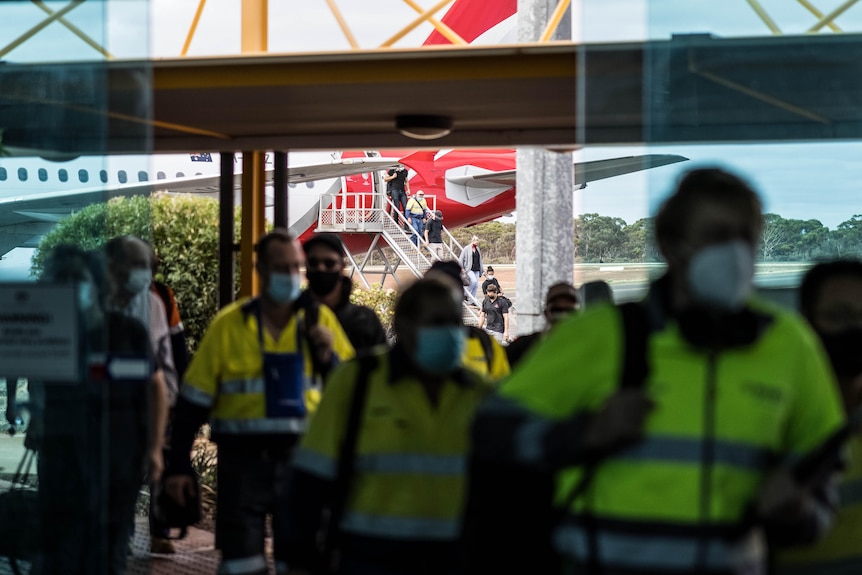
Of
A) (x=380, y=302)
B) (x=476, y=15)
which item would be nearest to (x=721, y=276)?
(x=476, y=15)

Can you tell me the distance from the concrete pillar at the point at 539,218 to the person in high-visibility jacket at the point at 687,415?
9707 millimetres

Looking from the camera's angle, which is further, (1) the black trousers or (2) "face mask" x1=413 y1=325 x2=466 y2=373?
(1) the black trousers

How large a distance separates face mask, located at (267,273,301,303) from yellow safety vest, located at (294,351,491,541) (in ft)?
5.55

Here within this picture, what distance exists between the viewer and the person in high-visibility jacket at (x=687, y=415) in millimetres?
2564

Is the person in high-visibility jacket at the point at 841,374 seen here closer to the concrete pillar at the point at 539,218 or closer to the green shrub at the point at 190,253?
the concrete pillar at the point at 539,218

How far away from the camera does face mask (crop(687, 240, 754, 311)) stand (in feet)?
8.42

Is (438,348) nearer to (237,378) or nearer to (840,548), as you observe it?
(840,548)

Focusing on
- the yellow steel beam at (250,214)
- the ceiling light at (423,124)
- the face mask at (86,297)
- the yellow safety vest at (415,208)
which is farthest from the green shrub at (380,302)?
the face mask at (86,297)

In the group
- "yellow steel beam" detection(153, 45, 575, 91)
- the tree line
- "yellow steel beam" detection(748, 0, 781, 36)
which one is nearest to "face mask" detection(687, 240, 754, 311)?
the tree line

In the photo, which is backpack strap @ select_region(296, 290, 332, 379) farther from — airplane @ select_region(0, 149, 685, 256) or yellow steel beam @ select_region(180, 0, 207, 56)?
yellow steel beam @ select_region(180, 0, 207, 56)

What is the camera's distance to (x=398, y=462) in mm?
3660

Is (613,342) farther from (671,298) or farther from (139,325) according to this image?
(139,325)

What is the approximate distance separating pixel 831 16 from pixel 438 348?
2087 millimetres

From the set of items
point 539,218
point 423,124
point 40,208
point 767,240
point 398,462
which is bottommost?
point 398,462
